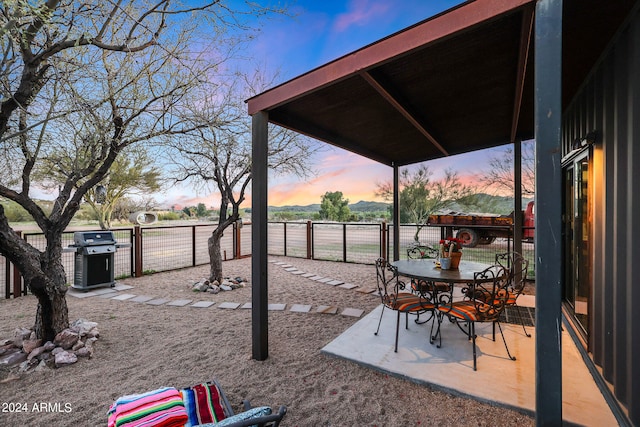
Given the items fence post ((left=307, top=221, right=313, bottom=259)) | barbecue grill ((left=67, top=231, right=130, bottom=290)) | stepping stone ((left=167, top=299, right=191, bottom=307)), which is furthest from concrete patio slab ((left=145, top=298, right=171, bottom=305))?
fence post ((left=307, top=221, right=313, bottom=259))

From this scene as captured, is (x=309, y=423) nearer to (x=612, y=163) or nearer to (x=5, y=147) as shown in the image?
(x=612, y=163)

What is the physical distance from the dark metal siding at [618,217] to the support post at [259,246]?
2.47 m

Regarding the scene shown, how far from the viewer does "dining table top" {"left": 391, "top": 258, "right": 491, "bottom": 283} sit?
2568mm

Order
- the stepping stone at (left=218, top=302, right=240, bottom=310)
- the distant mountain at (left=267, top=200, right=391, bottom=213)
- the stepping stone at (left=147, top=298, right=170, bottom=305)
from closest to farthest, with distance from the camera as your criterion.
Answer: the stepping stone at (left=218, top=302, right=240, bottom=310) < the stepping stone at (left=147, top=298, right=170, bottom=305) < the distant mountain at (left=267, top=200, right=391, bottom=213)

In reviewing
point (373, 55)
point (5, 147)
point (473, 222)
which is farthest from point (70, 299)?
point (473, 222)

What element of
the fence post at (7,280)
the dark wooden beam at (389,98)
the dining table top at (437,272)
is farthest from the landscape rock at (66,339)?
the dark wooden beam at (389,98)

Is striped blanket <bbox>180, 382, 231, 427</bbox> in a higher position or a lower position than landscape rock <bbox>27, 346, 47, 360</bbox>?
higher

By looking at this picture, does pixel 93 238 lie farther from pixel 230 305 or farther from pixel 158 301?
pixel 230 305

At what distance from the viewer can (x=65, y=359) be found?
99.5 inches

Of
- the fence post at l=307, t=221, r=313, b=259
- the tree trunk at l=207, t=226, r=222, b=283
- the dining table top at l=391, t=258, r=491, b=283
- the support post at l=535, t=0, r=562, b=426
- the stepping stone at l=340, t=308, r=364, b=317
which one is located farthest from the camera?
the fence post at l=307, t=221, r=313, b=259

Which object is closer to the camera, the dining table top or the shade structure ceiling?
the shade structure ceiling

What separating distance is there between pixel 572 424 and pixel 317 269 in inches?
211

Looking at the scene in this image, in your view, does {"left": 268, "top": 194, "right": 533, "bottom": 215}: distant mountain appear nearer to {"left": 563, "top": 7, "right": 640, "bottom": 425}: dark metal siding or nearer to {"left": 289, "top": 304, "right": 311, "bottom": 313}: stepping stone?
{"left": 289, "top": 304, "right": 311, "bottom": 313}: stepping stone

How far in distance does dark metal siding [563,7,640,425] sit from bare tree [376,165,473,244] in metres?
12.2
